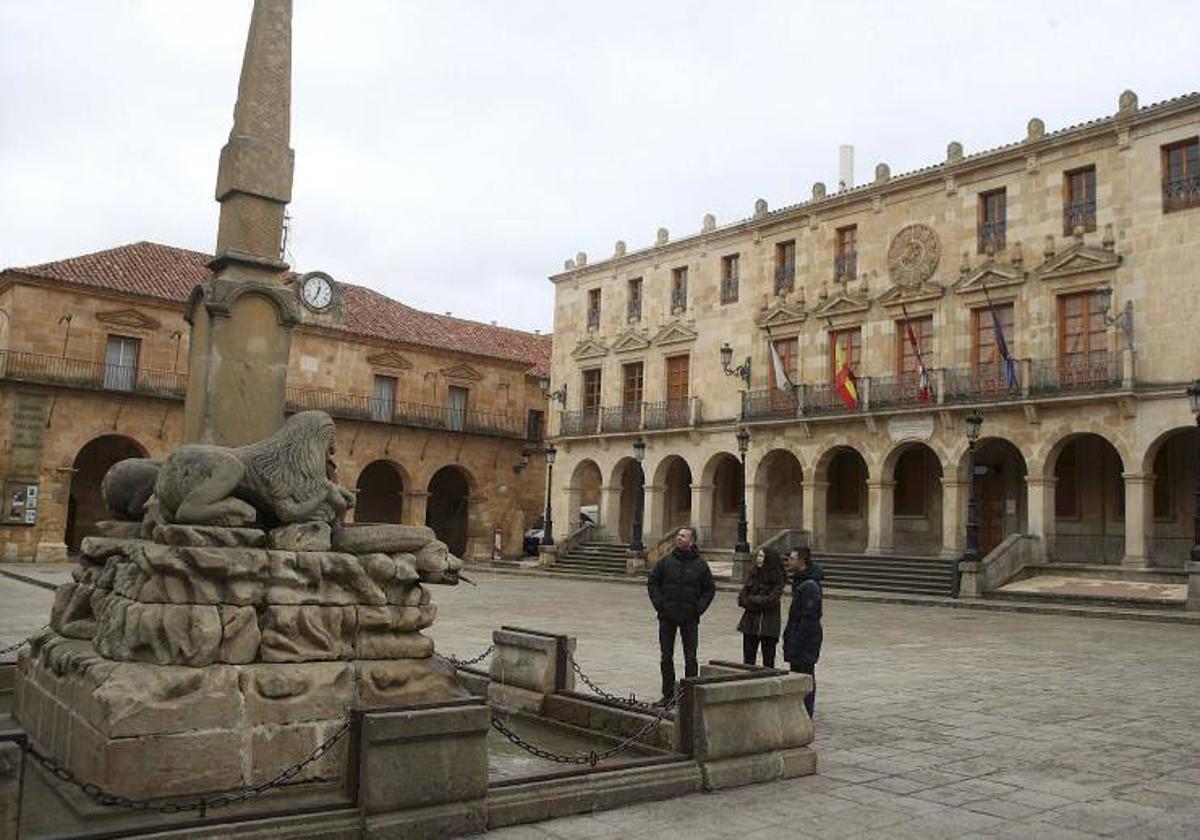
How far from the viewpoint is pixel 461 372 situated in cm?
3934

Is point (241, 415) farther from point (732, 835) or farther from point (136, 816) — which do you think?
point (732, 835)

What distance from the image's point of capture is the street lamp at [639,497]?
28891 mm

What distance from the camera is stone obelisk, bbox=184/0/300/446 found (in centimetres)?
620

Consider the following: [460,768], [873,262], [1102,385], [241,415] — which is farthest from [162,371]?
[460,768]

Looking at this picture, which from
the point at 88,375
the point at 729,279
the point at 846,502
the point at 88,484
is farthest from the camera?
the point at 88,484

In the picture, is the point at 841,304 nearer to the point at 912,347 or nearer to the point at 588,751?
the point at 912,347

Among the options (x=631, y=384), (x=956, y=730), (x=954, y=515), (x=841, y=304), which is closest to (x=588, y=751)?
(x=956, y=730)

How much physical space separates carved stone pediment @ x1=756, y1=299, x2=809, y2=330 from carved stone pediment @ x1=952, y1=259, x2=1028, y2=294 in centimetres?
472

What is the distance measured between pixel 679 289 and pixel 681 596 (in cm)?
2531

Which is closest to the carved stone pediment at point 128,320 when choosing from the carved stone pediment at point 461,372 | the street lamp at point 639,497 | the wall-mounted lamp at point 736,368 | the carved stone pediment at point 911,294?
the carved stone pediment at point 461,372

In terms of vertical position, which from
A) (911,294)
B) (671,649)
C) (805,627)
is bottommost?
(671,649)

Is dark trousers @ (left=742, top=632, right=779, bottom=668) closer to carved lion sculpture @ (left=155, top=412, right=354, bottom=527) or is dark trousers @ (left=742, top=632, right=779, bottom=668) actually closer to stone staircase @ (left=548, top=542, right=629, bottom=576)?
carved lion sculpture @ (left=155, top=412, right=354, bottom=527)

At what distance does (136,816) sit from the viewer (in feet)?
15.1

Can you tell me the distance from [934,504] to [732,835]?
77.3 feet
